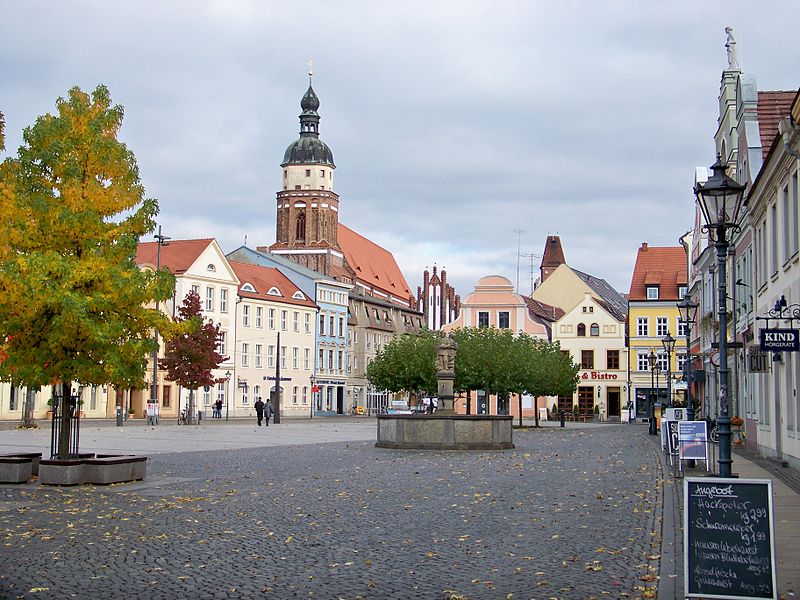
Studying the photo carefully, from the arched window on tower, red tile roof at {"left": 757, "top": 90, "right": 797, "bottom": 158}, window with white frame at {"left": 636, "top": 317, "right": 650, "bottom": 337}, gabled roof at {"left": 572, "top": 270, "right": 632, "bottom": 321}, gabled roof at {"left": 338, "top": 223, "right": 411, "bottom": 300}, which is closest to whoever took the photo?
red tile roof at {"left": 757, "top": 90, "right": 797, "bottom": 158}

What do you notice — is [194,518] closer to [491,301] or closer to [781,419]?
[781,419]

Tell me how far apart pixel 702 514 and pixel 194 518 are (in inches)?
294

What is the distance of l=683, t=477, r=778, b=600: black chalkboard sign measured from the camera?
794 centimetres

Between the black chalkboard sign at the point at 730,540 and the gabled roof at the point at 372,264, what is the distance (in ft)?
382

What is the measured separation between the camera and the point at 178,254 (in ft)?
280

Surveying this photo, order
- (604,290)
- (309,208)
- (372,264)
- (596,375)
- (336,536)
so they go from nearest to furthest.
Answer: (336,536) → (596,375) → (604,290) → (309,208) → (372,264)

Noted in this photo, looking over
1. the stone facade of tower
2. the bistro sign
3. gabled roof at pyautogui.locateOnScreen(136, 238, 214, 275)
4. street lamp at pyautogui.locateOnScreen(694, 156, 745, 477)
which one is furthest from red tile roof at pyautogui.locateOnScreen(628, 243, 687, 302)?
street lamp at pyautogui.locateOnScreen(694, 156, 745, 477)

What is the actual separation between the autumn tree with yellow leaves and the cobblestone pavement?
2.49 m

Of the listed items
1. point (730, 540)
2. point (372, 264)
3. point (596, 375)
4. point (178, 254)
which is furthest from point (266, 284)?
point (730, 540)

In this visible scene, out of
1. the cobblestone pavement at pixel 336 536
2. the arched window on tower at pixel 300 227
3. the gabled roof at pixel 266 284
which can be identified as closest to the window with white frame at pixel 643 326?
the gabled roof at pixel 266 284

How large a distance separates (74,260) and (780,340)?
Result: 497 inches

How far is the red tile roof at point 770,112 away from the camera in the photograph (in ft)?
96.0

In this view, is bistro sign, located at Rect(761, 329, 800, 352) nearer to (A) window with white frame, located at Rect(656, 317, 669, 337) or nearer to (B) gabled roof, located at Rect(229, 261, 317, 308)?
(A) window with white frame, located at Rect(656, 317, 669, 337)

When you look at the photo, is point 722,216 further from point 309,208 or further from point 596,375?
point 309,208
